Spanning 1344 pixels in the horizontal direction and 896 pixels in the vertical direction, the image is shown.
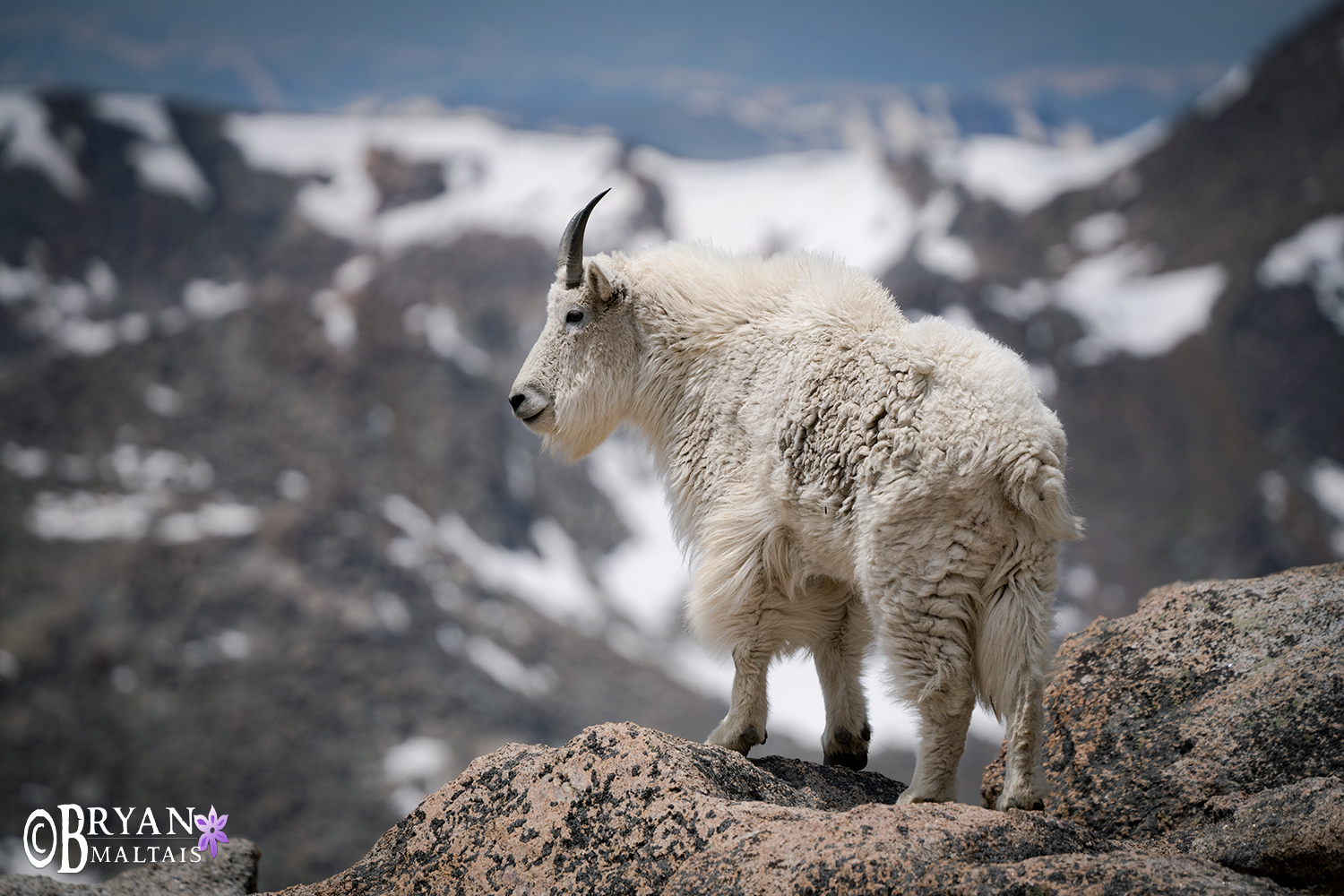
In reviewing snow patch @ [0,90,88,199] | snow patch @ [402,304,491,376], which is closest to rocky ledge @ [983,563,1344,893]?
snow patch @ [402,304,491,376]

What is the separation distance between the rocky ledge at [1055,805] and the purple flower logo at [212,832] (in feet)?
1.27

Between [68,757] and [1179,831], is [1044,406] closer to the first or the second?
[1179,831]

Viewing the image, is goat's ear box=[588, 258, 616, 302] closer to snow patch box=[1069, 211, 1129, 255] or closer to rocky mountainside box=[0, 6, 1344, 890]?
rocky mountainside box=[0, 6, 1344, 890]

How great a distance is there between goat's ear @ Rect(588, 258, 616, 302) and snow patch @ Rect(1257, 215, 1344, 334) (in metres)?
94.5

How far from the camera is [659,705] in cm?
7900

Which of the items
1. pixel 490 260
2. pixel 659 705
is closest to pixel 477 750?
pixel 659 705

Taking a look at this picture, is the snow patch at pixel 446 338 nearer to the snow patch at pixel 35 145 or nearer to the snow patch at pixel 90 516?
the snow patch at pixel 90 516

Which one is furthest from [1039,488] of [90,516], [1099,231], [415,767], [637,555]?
[1099,231]

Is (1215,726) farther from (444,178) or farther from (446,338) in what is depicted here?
(444,178)

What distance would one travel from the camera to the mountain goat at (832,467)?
5137mm

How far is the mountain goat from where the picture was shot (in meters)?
5.14

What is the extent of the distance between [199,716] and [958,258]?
333 ft

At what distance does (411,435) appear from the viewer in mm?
101250

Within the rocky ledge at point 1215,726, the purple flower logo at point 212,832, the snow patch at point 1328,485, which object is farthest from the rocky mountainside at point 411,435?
the purple flower logo at point 212,832
